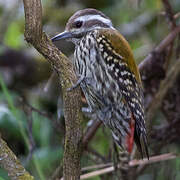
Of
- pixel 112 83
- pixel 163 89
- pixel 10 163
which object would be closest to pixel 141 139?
pixel 112 83

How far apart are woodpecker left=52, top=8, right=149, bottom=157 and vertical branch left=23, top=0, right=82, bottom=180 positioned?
0.72m

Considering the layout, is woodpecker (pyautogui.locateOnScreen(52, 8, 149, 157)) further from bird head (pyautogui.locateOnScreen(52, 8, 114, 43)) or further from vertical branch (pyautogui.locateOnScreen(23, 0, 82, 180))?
vertical branch (pyautogui.locateOnScreen(23, 0, 82, 180))

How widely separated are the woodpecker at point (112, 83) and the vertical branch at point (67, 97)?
28.3 inches

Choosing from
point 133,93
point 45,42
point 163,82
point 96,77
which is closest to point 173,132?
point 163,82

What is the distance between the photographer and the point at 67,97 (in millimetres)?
2186

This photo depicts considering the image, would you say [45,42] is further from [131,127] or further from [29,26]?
[131,127]

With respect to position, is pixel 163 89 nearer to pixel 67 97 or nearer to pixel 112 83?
pixel 112 83

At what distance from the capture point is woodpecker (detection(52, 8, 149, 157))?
3.00 m

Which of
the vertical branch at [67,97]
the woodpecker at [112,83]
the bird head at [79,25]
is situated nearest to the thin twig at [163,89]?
the woodpecker at [112,83]

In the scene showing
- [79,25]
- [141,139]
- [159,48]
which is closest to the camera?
[141,139]

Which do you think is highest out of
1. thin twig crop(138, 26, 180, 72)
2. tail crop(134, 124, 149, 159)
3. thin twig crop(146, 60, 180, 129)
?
thin twig crop(138, 26, 180, 72)

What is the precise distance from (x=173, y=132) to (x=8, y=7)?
2.71 metres

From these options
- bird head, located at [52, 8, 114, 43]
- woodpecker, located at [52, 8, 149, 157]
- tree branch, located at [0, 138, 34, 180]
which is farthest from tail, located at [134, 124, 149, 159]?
tree branch, located at [0, 138, 34, 180]

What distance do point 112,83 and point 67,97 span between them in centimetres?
90
